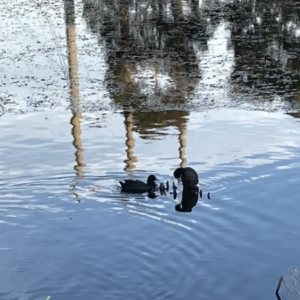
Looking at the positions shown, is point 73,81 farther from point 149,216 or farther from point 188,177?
point 149,216

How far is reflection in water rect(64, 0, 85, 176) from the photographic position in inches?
537

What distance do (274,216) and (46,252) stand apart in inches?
121

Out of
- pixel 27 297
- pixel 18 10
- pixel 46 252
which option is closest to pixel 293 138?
pixel 46 252

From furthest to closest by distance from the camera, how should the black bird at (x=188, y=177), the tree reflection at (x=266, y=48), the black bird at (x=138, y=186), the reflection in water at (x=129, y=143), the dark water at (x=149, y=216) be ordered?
the tree reflection at (x=266, y=48) < the reflection in water at (x=129, y=143) < the black bird at (x=188, y=177) < the black bird at (x=138, y=186) < the dark water at (x=149, y=216)

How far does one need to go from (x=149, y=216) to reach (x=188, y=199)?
84 centimetres

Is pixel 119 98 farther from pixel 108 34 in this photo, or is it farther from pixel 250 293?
pixel 250 293

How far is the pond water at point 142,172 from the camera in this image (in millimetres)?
9133

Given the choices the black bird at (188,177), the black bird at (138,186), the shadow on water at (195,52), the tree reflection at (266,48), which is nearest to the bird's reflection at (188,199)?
the black bird at (188,177)

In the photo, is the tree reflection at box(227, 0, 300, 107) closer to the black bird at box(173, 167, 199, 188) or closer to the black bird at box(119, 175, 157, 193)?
the black bird at box(173, 167, 199, 188)

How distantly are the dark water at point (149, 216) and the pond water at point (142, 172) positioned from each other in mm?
25

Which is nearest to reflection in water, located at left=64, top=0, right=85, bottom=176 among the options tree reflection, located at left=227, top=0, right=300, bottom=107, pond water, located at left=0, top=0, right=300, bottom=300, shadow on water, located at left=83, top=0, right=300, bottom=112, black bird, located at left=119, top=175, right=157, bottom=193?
pond water, located at left=0, top=0, right=300, bottom=300

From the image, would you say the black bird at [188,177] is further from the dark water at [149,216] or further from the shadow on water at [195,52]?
the shadow on water at [195,52]

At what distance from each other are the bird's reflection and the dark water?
0.13 m

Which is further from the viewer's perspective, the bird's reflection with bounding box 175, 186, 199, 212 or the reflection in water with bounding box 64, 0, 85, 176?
the reflection in water with bounding box 64, 0, 85, 176
